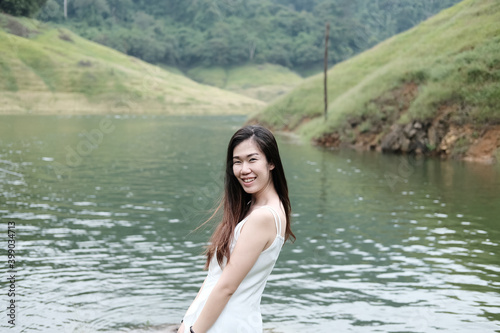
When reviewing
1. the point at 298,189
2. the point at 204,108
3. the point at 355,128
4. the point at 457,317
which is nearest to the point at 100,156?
the point at 298,189

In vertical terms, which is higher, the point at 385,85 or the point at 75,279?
the point at 385,85

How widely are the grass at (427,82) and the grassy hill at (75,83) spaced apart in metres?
47.8

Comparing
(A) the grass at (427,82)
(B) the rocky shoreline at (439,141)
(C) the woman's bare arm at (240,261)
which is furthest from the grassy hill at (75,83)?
(C) the woman's bare arm at (240,261)

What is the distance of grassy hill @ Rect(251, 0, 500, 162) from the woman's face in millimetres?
35572

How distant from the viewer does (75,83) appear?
115 m

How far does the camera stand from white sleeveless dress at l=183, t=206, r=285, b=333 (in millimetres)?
3941

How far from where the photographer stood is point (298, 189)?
26234mm

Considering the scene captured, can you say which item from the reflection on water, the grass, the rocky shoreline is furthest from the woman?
the grass

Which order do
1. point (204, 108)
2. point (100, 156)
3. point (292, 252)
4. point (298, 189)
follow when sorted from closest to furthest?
point (292, 252), point (298, 189), point (100, 156), point (204, 108)

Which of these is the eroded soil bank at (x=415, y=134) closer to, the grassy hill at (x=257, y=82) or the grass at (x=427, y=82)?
the grass at (x=427, y=82)

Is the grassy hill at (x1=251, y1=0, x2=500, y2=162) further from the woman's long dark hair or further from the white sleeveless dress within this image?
the white sleeveless dress

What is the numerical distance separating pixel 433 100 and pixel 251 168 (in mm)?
39622

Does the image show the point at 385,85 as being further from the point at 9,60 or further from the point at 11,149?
the point at 9,60

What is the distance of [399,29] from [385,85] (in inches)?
6153
